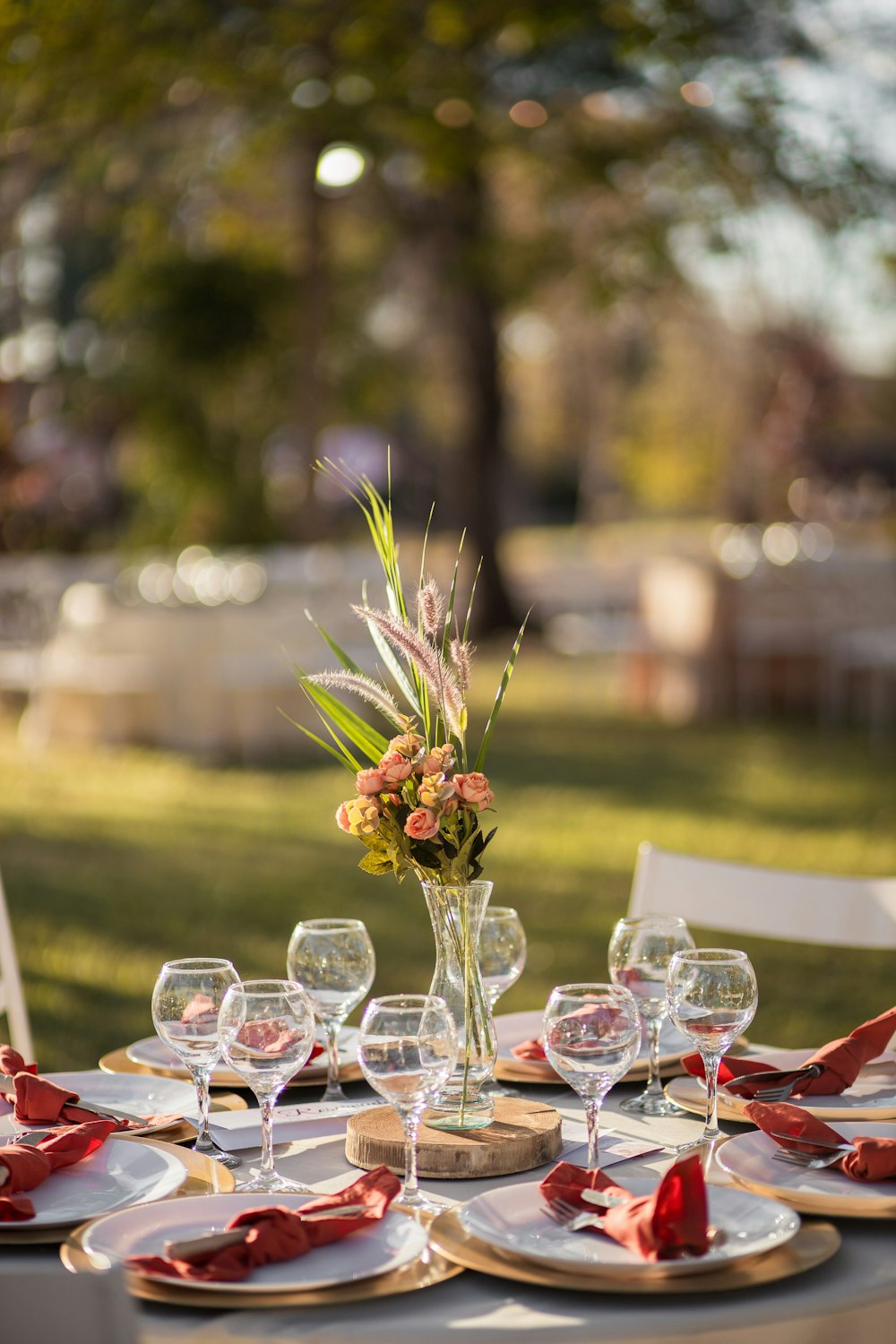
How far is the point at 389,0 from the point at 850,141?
13.7 feet

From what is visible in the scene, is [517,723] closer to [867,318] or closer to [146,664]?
[146,664]

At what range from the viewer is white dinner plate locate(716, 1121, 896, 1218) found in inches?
60.3

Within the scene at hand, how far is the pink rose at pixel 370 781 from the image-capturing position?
171 centimetres

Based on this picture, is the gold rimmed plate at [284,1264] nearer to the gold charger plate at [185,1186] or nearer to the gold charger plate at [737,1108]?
the gold charger plate at [185,1186]

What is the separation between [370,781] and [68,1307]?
66 centimetres

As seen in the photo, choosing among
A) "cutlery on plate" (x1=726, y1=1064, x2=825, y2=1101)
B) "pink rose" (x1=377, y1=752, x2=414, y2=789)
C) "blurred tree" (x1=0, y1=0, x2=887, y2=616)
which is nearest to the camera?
"pink rose" (x1=377, y1=752, x2=414, y2=789)

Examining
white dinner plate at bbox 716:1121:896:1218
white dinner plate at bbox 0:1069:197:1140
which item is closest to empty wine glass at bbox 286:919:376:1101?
white dinner plate at bbox 0:1069:197:1140

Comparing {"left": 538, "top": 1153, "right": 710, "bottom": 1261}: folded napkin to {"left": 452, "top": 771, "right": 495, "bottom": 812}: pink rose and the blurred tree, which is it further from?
the blurred tree

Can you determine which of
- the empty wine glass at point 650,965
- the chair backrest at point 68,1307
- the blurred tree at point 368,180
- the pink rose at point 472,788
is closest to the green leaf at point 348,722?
the pink rose at point 472,788

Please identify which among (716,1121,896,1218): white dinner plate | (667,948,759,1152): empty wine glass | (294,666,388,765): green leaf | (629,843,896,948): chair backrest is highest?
(294,666,388,765): green leaf

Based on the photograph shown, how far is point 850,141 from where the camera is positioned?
9617 mm

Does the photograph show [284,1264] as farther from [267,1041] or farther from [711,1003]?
[711,1003]

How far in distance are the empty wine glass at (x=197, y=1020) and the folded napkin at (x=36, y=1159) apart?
10 cm

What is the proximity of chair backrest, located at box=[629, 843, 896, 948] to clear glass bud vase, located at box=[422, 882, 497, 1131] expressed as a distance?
2.75 ft
